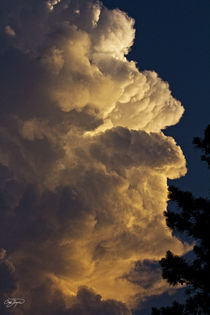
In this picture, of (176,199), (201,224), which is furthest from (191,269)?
(176,199)

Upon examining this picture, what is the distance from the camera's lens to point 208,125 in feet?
49.4

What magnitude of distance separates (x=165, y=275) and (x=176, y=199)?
385 centimetres

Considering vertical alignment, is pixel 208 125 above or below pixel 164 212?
above

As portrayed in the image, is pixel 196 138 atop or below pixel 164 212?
atop

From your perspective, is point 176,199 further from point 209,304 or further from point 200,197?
point 209,304

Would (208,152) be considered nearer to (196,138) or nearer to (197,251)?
(196,138)

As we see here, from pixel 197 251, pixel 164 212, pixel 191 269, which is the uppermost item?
pixel 164 212

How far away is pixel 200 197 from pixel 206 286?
4189 millimetres

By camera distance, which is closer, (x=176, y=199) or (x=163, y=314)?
(x=163, y=314)

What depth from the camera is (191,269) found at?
14.6 meters

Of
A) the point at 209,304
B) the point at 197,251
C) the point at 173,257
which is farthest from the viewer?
the point at 197,251

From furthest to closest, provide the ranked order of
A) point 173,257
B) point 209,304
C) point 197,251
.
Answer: point 197,251, point 173,257, point 209,304

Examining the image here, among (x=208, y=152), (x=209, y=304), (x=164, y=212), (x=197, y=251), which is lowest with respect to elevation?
(x=209, y=304)

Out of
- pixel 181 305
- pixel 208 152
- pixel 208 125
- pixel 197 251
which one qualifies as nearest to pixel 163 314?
pixel 181 305
